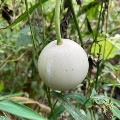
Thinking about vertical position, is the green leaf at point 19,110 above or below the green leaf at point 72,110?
above

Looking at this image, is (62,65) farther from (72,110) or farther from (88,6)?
(88,6)

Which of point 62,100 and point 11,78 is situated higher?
point 62,100

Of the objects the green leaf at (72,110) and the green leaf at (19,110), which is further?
the green leaf at (72,110)

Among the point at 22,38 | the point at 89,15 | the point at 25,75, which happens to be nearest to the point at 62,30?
the point at 22,38

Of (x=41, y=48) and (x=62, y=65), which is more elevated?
(x=62, y=65)

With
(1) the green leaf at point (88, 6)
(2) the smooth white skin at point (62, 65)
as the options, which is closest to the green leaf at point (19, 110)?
(2) the smooth white skin at point (62, 65)

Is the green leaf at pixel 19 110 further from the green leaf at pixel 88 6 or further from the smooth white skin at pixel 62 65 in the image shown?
the green leaf at pixel 88 6

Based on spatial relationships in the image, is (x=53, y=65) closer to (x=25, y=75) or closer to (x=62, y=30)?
(x=62, y=30)

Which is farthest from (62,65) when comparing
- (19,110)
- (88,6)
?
(88,6)

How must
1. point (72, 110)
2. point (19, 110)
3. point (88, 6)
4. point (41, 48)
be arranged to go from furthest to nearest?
point (41, 48)
point (88, 6)
point (72, 110)
point (19, 110)
